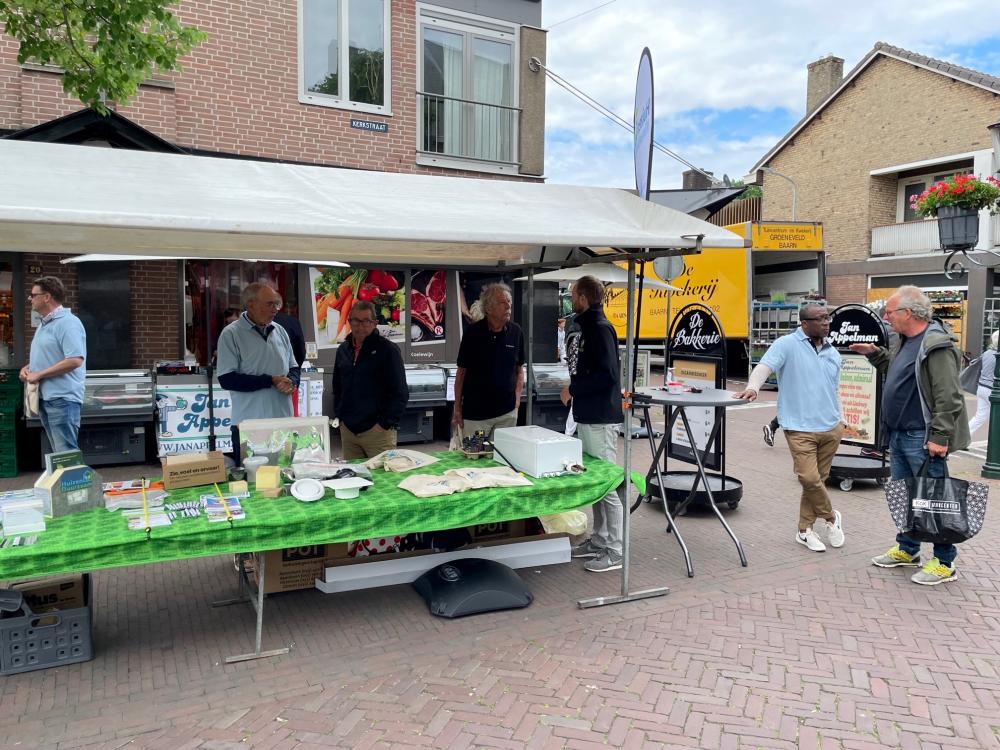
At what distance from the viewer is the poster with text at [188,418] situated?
26.0 feet

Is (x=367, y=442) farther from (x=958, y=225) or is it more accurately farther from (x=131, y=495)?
(x=958, y=225)

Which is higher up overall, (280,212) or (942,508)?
(280,212)

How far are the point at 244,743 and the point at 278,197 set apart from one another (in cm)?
245

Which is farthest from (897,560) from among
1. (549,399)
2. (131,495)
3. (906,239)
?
(906,239)

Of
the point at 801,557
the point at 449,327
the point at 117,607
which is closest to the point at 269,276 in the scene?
the point at 449,327

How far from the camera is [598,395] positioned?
16.2 ft

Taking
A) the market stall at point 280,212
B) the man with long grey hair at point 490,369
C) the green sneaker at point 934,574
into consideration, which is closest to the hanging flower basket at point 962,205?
the green sneaker at point 934,574

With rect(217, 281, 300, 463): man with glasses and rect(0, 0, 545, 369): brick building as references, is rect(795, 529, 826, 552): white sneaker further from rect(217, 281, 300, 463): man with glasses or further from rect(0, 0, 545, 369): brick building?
rect(0, 0, 545, 369): brick building

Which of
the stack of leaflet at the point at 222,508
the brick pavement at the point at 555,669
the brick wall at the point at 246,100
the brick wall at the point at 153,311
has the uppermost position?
the brick wall at the point at 246,100

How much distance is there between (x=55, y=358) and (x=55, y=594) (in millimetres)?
2633

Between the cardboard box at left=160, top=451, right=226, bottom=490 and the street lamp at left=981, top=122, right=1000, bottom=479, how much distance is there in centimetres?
766

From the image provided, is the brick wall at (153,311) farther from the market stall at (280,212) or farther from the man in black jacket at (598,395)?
the man in black jacket at (598,395)

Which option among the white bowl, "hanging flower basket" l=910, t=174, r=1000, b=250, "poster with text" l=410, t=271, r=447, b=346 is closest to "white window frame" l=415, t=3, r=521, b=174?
"poster with text" l=410, t=271, r=447, b=346

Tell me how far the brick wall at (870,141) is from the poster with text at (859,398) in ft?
54.4
